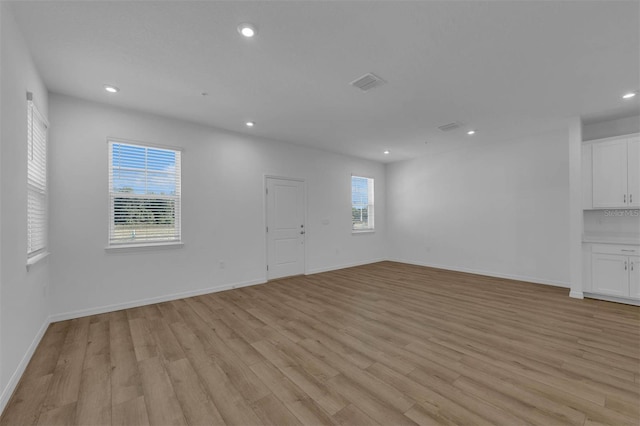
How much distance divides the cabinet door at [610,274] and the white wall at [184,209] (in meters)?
4.54

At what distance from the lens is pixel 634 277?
378 centimetres

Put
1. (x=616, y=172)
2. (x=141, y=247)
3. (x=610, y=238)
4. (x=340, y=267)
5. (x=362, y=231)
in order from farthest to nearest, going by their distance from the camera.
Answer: (x=362, y=231), (x=340, y=267), (x=610, y=238), (x=616, y=172), (x=141, y=247)

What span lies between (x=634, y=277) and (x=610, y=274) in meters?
0.23

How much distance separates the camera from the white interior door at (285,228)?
544 cm

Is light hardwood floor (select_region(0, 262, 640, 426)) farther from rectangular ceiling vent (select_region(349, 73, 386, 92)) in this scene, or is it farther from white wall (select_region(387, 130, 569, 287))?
rectangular ceiling vent (select_region(349, 73, 386, 92))

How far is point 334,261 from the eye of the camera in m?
6.54

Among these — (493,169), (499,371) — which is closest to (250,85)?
(499,371)

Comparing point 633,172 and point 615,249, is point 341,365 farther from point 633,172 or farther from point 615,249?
point 633,172

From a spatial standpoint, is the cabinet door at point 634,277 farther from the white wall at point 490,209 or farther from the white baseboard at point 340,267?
the white baseboard at point 340,267

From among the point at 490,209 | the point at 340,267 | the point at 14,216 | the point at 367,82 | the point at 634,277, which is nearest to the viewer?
the point at 14,216

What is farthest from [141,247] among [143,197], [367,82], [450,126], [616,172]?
[616,172]

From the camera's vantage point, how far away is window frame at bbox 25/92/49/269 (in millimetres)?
2524

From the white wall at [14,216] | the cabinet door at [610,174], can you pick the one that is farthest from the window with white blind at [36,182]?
the cabinet door at [610,174]

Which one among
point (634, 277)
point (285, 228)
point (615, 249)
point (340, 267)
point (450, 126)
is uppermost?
point (450, 126)
